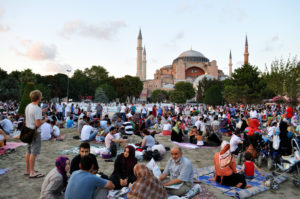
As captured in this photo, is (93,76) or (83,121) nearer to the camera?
(83,121)

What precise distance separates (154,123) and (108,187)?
11789mm

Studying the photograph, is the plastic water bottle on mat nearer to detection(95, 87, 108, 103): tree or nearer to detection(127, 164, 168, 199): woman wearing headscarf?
detection(127, 164, 168, 199): woman wearing headscarf

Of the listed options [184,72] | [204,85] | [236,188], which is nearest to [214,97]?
[204,85]

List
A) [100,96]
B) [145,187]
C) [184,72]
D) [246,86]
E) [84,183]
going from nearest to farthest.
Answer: [84,183]
[145,187]
[246,86]
[100,96]
[184,72]

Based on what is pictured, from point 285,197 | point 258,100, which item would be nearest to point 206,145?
point 285,197

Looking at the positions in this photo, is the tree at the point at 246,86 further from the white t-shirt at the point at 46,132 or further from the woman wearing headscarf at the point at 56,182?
the woman wearing headscarf at the point at 56,182

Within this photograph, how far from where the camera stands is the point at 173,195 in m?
3.79

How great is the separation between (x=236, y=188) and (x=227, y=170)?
385 mm

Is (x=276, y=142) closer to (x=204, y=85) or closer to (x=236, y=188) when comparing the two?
(x=236, y=188)

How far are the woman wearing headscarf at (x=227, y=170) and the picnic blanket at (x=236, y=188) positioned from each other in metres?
0.11

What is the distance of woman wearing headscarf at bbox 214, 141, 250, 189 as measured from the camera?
4.26 metres

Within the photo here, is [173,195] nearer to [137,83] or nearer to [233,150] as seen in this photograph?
[233,150]

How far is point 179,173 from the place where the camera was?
387cm

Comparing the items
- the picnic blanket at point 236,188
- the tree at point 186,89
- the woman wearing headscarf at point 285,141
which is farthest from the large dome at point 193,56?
the picnic blanket at point 236,188
